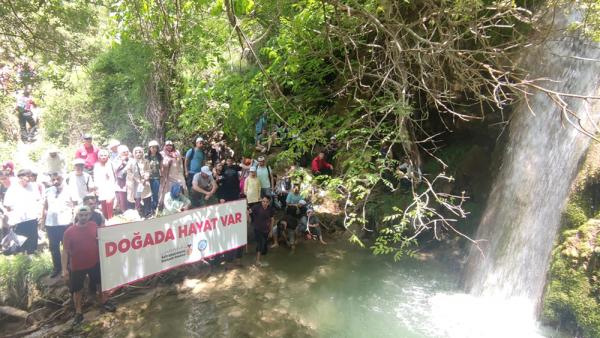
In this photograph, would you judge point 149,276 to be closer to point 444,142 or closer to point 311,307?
point 311,307

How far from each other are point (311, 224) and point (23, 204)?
5.58m

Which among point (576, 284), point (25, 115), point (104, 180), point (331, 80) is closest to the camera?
point (576, 284)

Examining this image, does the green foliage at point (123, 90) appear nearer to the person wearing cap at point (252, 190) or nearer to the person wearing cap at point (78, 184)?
the person wearing cap at point (252, 190)

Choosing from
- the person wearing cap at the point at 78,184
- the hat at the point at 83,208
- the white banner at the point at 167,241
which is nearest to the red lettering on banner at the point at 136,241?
the white banner at the point at 167,241

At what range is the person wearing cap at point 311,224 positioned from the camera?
28.2 ft

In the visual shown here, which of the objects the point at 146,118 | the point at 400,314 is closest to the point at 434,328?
the point at 400,314

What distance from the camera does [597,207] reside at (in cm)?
537

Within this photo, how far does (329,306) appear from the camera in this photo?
638 cm

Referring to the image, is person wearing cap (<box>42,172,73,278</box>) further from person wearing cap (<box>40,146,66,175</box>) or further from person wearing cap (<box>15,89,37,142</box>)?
person wearing cap (<box>15,89,37,142</box>)

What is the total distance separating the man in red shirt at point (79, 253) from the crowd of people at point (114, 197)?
1 centimetres

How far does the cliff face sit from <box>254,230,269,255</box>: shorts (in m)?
5.05

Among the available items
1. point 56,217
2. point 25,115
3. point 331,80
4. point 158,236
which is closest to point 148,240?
point 158,236

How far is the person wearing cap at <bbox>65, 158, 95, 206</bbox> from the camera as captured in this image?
20.3ft

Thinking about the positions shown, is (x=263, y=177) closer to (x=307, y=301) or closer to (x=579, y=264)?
(x=307, y=301)
